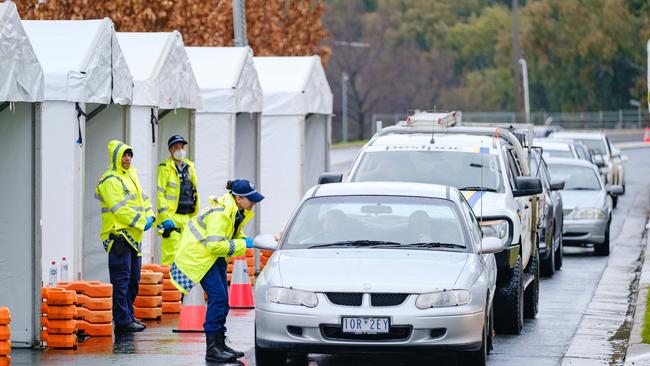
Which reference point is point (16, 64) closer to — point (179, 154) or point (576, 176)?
point (179, 154)

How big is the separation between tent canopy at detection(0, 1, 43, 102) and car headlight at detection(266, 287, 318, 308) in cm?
287

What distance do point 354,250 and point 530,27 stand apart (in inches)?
3618

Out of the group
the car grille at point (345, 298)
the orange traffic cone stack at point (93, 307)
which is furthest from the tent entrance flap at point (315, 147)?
the car grille at point (345, 298)

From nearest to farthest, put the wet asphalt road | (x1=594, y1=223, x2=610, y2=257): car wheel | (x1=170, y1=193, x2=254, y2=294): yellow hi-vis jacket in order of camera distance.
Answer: (x1=170, y1=193, x2=254, y2=294): yellow hi-vis jacket, the wet asphalt road, (x1=594, y1=223, x2=610, y2=257): car wheel

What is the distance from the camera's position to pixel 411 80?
11019cm

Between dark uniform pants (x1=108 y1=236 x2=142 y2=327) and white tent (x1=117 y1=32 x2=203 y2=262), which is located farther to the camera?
white tent (x1=117 y1=32 x2=203 y2=262)

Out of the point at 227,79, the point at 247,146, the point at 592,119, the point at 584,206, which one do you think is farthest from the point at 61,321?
the point at 592,119

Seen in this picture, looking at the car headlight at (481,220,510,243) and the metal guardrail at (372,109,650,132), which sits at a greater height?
the metal guardrail at (372,109,650,132)

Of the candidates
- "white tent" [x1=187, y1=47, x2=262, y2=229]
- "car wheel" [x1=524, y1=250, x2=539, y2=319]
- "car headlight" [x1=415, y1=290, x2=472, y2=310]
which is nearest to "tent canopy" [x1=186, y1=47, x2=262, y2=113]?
"white tent" [x1=187, y1=47, x2=262, y2=229]

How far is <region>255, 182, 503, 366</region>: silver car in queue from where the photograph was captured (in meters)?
10.9

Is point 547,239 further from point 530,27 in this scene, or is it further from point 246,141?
point 530,27

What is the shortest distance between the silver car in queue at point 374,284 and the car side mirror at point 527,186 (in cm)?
346

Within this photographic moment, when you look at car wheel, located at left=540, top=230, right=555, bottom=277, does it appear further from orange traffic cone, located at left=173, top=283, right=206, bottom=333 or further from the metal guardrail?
the metal guardrail

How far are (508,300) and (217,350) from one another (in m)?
3.57
